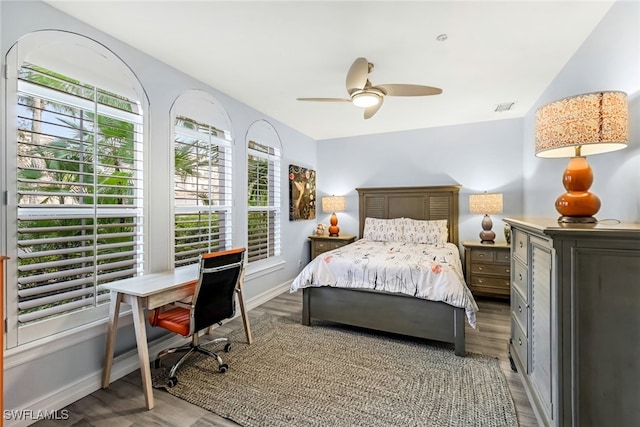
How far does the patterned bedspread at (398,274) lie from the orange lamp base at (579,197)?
4.03 feet

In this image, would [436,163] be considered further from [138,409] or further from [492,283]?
[138,409]

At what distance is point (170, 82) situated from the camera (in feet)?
8.94

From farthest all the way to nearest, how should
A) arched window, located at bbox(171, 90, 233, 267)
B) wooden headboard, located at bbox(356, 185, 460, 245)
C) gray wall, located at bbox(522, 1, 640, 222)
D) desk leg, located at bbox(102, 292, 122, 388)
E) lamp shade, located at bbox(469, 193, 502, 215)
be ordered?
wooden headboard, located at bbox(356, 185, 460, 245)
lamp shade, located at bbox(469, 193, 502, 215)
arched window, located at bbox(171, 90, 233, 267)
desk leg, located at bbox(102, 292, 122, 388)
gray wall, located at bbox(522, 1, 640, 222)

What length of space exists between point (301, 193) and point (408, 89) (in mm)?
2865

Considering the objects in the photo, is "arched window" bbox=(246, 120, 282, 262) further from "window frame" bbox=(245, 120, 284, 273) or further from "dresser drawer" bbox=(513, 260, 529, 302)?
"dresser drawer" bbox=(513, 260, 529, 302)

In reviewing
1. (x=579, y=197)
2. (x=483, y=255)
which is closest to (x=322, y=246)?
(x=483, y=255)

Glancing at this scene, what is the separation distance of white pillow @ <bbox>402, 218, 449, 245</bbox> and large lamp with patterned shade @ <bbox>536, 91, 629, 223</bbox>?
272cm

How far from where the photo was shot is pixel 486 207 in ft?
13.5

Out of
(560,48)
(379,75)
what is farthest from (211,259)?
(560,48)

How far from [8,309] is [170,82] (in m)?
2.14

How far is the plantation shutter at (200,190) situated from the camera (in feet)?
9.31

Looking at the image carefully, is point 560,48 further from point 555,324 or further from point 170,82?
point 170,82

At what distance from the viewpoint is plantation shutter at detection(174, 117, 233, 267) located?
9.31 feet

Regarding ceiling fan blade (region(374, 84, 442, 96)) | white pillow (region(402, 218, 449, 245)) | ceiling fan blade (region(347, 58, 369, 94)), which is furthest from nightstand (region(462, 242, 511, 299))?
ceiling fan blade (region(347, 58, 369, 94))
